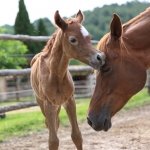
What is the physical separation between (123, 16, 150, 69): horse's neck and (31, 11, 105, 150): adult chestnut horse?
0.61 metres

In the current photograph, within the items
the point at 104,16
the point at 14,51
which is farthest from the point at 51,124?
the point at 104,16

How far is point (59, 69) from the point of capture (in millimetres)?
3652

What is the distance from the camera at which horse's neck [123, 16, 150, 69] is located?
8.55ft

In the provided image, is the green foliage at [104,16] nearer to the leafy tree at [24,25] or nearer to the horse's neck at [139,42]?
the leafy tree at [24,25]

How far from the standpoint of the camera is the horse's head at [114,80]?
2.53m

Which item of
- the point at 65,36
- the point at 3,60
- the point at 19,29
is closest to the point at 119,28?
the point at 65,36

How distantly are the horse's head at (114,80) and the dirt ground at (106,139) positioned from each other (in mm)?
1880

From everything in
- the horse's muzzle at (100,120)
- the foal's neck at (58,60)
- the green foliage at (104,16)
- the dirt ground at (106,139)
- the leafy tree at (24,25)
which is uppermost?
the foal's neck at (58,60)

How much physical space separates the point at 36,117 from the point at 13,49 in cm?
676

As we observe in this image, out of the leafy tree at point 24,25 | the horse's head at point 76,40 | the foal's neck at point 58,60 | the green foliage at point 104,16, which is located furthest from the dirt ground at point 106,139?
the green foliage at point 104,16

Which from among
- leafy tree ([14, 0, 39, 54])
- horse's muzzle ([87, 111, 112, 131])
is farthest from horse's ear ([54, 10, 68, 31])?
leafy tree ([14, 0, 39, 54])

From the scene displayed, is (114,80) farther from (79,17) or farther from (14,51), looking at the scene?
(14,51)

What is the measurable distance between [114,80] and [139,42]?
0.39m

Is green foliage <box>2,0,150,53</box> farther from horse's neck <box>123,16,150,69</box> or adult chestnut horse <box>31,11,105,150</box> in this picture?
horse's neck <box>123,16,150,69</box>
